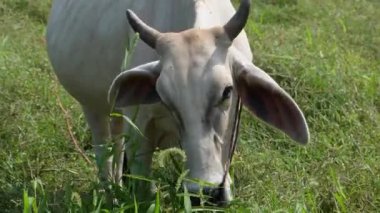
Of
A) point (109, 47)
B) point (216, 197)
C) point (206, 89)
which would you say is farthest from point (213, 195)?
point (109, 47)

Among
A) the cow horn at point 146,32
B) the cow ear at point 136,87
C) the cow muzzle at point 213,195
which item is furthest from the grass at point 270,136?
the cow horn at point 146,32

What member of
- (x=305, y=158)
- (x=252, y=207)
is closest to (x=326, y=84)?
(x=305, y=158)

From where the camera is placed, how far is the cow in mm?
2988

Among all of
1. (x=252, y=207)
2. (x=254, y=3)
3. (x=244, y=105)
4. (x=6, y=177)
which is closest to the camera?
(x=244, y=105)

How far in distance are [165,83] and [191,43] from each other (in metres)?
0.16

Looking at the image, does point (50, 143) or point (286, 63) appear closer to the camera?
point (50, 143)

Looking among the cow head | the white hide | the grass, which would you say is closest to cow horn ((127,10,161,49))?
the cow head

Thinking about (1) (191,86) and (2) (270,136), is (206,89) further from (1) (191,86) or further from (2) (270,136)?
(2) (270,136)

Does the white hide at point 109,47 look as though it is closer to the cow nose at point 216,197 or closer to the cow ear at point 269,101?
the cow nose at point 216,197

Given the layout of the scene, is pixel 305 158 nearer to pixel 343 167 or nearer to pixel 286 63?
pixel 343 167

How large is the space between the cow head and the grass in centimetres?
19

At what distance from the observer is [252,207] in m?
3.47

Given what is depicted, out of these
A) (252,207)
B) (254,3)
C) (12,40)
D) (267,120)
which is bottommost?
(254,3)

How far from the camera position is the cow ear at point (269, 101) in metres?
3.15
